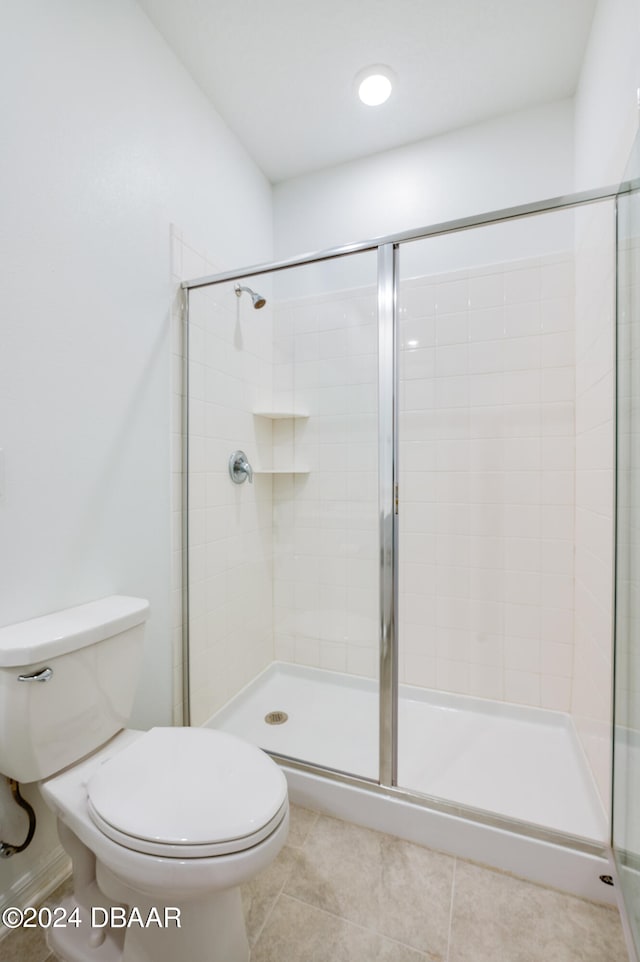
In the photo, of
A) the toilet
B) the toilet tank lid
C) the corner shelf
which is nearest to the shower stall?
the corner shelf

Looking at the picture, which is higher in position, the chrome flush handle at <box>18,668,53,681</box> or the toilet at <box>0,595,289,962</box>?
the chrome flush handle at <box>18,668,53,681</box>

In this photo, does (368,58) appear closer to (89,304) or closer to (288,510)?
(89,304)

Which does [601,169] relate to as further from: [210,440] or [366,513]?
[210,440]

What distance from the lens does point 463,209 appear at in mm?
1895

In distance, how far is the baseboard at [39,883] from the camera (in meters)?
1.02

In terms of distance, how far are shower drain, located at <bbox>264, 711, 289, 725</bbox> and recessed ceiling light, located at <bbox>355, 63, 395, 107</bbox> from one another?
2565 mm

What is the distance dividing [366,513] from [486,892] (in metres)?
1.21

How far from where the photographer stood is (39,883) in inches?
42.4

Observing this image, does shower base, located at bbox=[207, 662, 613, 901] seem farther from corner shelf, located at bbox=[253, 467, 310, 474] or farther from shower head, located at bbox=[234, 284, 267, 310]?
shower head, located at bbox=[234, 284, 267, 310]

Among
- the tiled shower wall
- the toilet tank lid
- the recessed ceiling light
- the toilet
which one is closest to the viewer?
the toilet

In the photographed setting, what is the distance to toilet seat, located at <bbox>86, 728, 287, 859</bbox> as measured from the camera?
780 mm

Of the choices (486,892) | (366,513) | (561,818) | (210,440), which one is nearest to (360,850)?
(486,892)

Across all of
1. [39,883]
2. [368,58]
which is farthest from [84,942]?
[368,58]

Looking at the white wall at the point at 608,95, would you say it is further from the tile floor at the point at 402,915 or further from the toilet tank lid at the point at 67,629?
the tile floor at the point at 402,915
